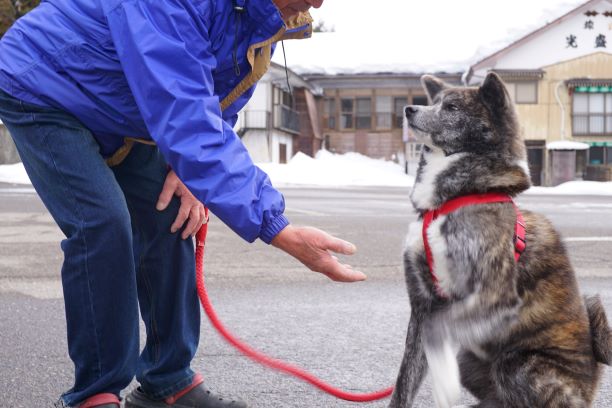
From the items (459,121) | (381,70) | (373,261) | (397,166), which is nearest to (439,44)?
(381,70)

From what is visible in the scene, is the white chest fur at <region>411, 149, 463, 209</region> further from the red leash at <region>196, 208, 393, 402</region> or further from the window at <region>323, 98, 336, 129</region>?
the window at <region>323, 98, 336, 129</region>

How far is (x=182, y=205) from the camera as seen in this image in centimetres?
307

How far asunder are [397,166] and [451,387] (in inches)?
1395

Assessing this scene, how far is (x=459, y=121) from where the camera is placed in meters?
3.12

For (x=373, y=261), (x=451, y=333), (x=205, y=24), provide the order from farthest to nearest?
1. (x=373, y=261)
2. (x=451, y=333)
3. (x=205, y=24)

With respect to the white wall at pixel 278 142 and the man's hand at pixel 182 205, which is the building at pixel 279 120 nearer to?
the white wall at pixel 278 142

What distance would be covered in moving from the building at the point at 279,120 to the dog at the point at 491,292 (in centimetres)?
3024

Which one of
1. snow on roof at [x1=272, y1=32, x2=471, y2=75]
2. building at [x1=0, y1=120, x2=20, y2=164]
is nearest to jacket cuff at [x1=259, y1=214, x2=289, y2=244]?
building at [x1=0, y1=120, x2=20, y2=164]

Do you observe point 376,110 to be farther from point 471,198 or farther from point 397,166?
point 471,198

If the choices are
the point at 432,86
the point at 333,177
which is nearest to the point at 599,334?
the point at 432,86

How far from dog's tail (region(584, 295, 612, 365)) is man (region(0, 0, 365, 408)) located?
3.36 ft

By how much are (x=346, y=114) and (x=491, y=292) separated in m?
38.3

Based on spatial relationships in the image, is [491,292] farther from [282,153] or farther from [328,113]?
[328,113]

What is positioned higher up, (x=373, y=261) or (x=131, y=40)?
(x=131, y=40)
